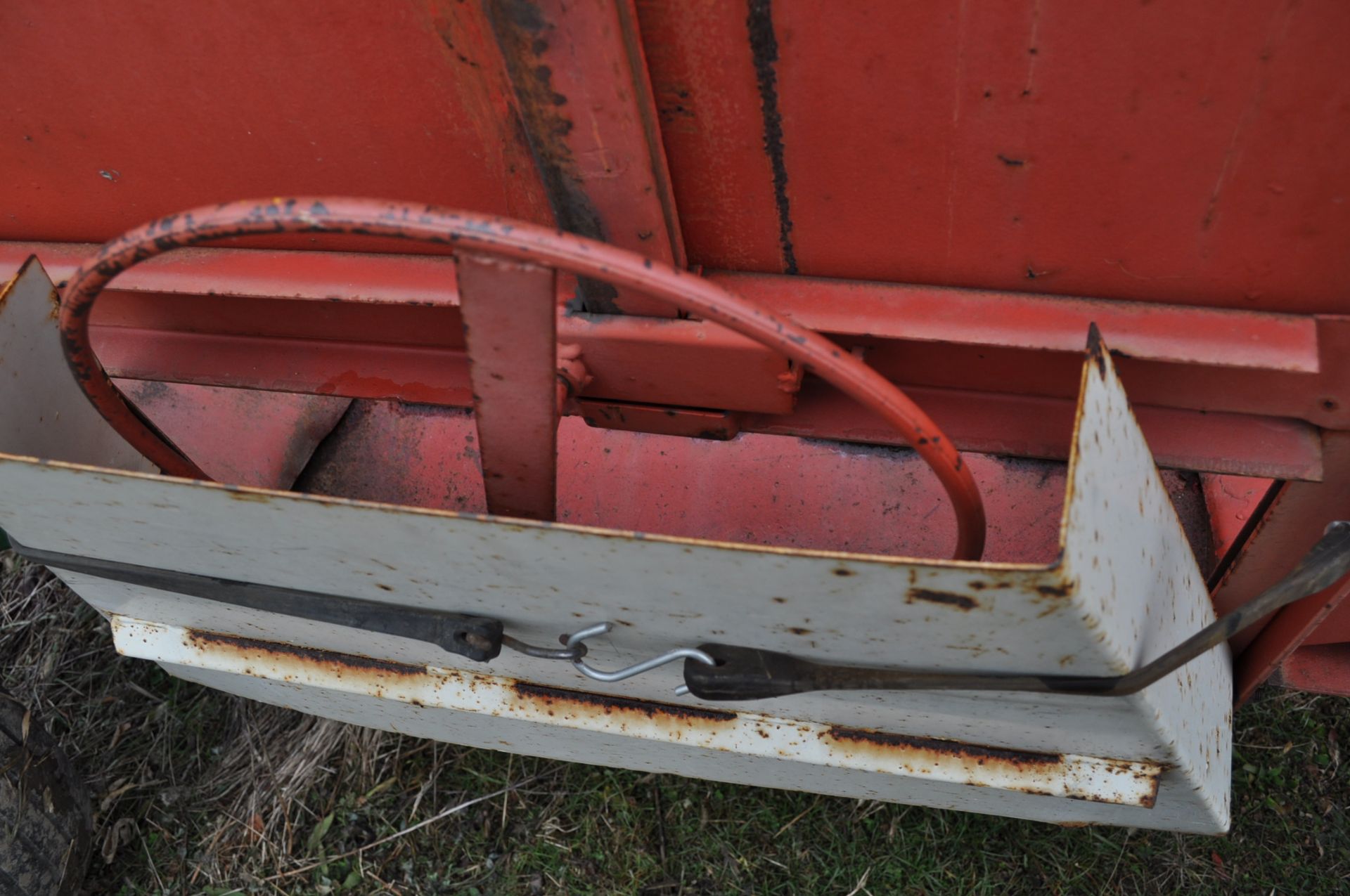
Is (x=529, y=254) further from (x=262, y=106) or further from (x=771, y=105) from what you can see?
(x=262, y=106)

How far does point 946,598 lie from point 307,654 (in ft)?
4.36

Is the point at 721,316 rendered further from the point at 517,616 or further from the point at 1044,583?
the point at 517,616

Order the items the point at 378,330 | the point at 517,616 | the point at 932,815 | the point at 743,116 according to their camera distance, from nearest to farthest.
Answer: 1. the point at 743,116
2. the point at 517,616
3. the point at 378,330
4. the point at 932,815

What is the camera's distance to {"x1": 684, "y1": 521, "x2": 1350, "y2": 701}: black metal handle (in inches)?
44.7

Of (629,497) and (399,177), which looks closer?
(399,177)

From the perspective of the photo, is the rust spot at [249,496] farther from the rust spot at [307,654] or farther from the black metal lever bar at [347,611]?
the rust spot at [307,654]

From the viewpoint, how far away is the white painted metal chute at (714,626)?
1.07 m

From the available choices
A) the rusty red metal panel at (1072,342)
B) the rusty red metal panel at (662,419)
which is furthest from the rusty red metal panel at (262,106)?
the rusty red metal panel at (1072,342)

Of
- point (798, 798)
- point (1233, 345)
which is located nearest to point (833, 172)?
point (1233, 345)

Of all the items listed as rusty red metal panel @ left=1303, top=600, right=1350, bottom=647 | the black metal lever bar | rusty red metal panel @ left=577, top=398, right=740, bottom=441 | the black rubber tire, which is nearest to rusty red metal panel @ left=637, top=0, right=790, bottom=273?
rusty red metal panel @ left=577, top=398, right=740, bottom=441

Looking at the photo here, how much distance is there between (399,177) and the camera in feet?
4.71

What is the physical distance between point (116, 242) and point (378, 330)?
66cm

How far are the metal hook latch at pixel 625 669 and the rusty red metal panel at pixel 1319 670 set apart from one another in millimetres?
1364

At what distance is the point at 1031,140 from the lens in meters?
1.14
